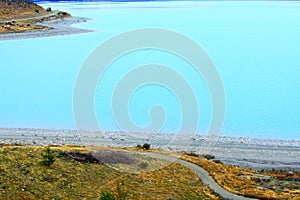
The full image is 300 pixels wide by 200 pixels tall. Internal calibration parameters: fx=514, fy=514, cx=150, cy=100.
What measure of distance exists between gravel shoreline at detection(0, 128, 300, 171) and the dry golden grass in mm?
6042

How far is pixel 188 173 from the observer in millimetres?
15289

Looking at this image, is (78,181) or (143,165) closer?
(78,181)

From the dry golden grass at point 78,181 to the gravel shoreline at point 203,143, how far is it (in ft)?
19.8

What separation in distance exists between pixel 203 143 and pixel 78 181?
38.0 feet

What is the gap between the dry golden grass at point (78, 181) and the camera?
12.6 metres

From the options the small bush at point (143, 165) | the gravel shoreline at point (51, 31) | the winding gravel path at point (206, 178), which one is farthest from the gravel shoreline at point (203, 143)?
the gravel shoreline at point (51, 31)

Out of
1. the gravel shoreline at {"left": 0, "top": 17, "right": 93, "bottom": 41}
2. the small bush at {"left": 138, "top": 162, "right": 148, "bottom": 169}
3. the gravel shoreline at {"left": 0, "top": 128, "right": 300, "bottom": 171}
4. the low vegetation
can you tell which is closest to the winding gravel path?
the low vegetation

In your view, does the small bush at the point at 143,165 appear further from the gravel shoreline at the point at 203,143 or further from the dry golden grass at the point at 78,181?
the gravel shoreline at the point at 203,143

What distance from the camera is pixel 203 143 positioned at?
79.5 feet

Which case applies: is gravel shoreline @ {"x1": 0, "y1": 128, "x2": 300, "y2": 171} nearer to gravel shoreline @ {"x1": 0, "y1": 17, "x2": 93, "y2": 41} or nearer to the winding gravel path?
the winding gravel path

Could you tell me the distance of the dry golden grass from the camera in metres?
12.6

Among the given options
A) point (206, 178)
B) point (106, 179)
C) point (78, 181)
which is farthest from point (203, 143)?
point (78, 181)

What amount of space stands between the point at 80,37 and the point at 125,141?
1628 inches

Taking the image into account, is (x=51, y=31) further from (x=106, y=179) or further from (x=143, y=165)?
(x=106, y=179)
